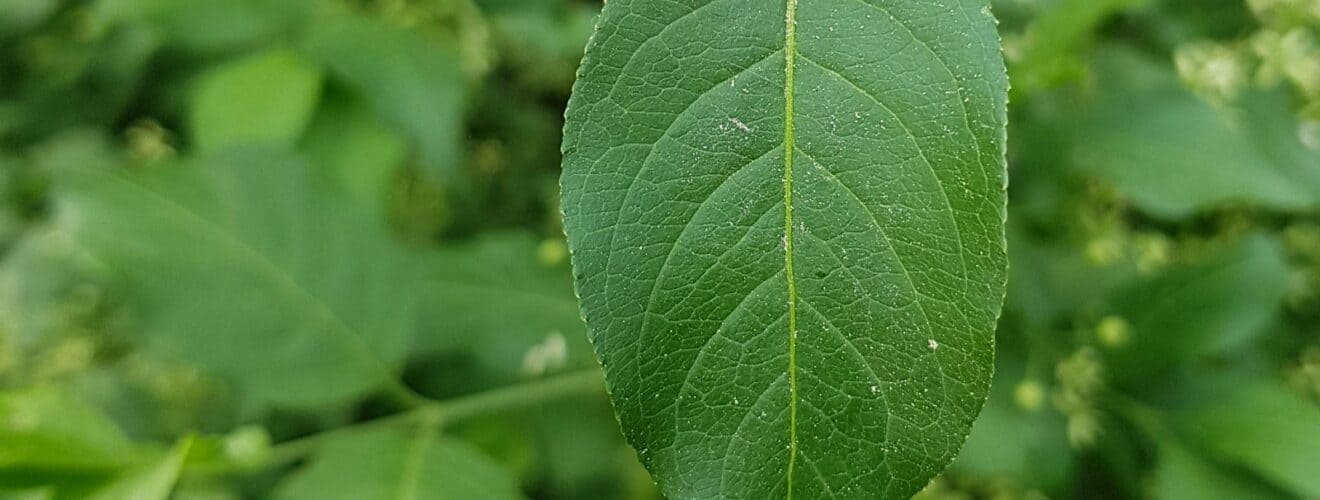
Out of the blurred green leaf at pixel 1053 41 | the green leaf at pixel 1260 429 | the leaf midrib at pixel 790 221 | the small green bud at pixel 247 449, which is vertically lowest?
the green leaf at pixel 1260 429

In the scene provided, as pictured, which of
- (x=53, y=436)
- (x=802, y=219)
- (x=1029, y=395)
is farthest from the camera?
(x=1029, y=395)

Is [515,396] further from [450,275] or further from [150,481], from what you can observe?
[150,481]

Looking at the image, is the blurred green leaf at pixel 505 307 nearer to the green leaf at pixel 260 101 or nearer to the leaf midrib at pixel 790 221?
the green leaf at pixel 260 101

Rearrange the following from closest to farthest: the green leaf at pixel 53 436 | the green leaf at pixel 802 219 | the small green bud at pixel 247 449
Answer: the green leaf at pixel 802 219
the green leaf at pixel 53 436
the small green bud at pixel 247 449

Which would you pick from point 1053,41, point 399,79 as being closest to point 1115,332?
point 1053,41

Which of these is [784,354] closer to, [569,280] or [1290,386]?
[569,280]

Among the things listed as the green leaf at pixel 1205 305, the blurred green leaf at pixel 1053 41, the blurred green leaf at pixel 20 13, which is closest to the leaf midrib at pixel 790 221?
the blurred green leaf at pixel 1053 41

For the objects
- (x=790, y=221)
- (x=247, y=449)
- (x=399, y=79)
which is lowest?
(x=247, y=449)

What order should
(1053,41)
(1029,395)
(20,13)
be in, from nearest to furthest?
(1053,41) → (1029,395) → (20,13)
